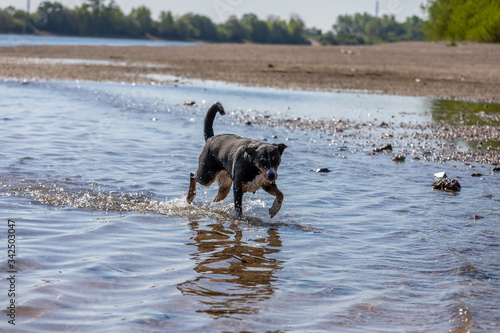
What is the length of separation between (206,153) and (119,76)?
2155cm

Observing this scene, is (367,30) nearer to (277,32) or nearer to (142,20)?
(277,32)

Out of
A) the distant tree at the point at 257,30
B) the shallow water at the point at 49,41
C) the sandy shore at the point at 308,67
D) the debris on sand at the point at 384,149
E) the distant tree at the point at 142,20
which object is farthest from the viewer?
the distant tree at the point at 257,30

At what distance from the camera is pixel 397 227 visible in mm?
7711

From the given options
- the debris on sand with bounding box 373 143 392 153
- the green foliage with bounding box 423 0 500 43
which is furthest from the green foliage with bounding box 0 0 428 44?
the debris on sand with bounding box 373 143 392 153

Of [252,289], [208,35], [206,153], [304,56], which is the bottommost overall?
[252,289]

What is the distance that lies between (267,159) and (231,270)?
1895mm

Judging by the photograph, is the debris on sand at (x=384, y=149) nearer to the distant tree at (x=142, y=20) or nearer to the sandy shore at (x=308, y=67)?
the sandy shore at (x=308, y=67)

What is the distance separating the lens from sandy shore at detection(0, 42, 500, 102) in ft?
86.8

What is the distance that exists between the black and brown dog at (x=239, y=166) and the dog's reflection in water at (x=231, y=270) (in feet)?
2.01

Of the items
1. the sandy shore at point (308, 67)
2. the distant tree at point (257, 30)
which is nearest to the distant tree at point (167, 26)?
the distant tree at point (257, 30)

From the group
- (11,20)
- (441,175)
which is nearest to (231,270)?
(441,175)

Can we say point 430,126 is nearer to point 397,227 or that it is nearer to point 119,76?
point 397,227

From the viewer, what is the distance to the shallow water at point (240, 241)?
16.2 ft

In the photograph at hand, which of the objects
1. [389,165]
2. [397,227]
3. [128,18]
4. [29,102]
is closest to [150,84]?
[29,102]
